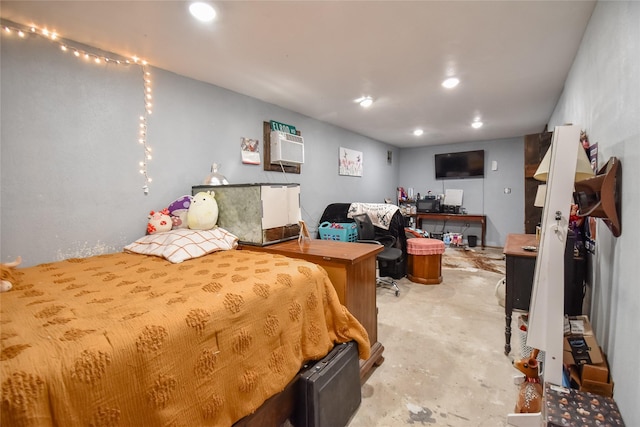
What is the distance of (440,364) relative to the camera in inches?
79.6

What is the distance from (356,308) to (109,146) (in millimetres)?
2049

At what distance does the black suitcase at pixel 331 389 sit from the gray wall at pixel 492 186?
5631 millimetres

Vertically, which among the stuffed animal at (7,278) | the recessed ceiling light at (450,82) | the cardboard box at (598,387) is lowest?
the cardboard box at (598,387)

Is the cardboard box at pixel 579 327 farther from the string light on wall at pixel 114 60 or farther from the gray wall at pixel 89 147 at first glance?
the string light on wall at pixel 114 60

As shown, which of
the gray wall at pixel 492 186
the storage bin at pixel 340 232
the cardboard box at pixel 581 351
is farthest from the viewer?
the gray wall at pixel 492 186

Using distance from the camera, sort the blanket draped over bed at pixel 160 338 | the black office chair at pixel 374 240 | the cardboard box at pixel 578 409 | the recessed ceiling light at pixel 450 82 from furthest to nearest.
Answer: the black office chair at pixel 374 240 < the recessed ceiling light at pixel 450 82 < the cardboard box at pixel 578 409 < the blanket draped over bed at pixel 160 338

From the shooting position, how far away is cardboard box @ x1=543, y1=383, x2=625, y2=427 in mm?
1073

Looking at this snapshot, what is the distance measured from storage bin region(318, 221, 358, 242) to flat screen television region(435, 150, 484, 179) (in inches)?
143

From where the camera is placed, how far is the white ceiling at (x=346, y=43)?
1.65 m

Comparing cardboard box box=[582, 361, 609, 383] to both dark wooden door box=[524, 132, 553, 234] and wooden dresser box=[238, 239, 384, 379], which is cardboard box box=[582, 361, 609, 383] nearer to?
wooden dresser box=[238, 239, 384, 379]

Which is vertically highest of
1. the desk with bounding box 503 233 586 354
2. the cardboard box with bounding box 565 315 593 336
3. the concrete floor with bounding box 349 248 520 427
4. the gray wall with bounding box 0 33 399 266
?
the gray wall with bounding box 0 33 399 266

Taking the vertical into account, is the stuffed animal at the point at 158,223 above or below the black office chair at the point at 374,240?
above

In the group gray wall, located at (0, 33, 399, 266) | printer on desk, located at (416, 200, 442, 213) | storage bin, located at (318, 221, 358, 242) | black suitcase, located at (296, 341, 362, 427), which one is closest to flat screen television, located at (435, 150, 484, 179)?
printer on desk, located at (416, 200, 442, 213)

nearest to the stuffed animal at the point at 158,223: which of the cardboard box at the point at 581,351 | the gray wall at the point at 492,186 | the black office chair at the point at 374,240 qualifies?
the black office chair at the point at 374,240
